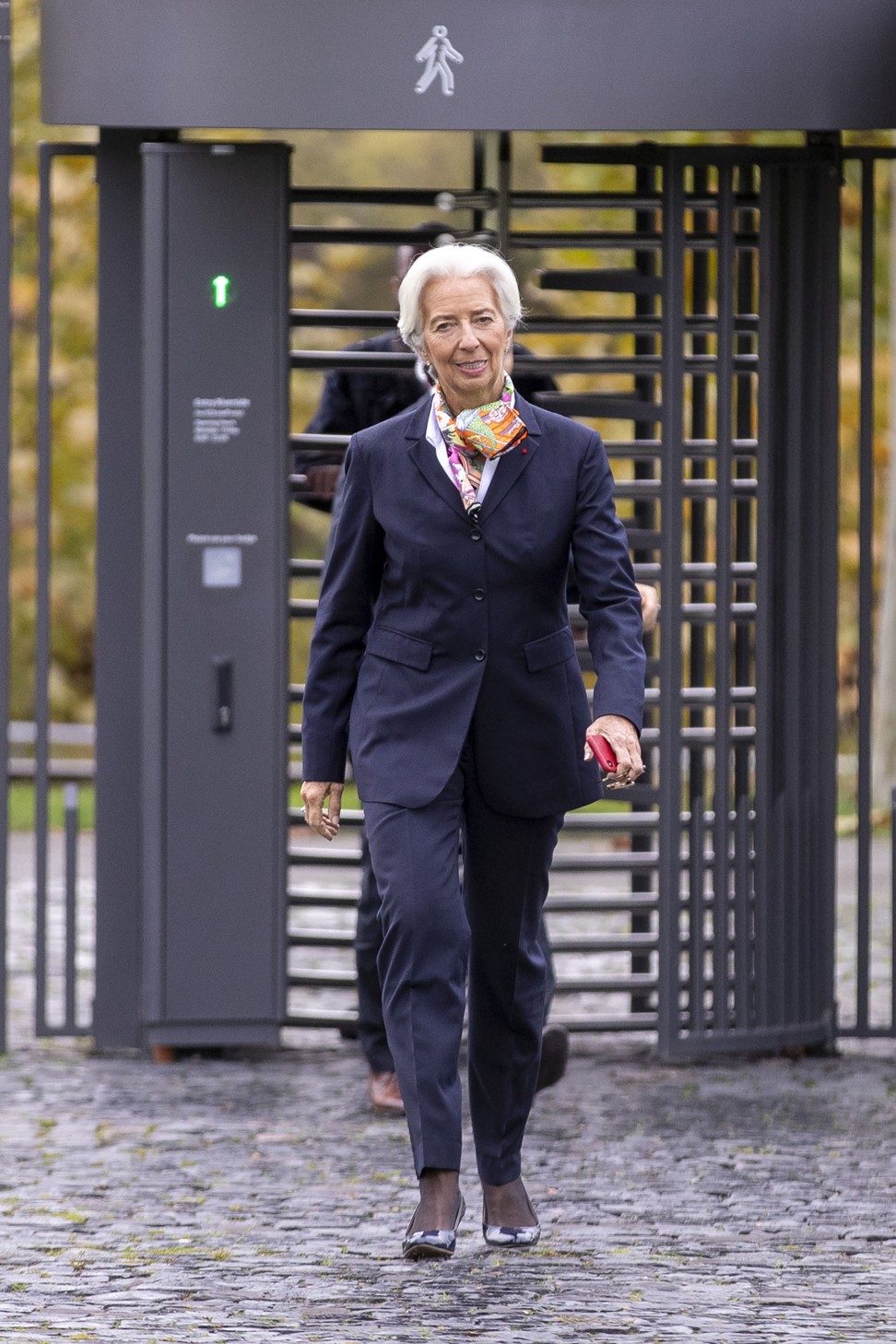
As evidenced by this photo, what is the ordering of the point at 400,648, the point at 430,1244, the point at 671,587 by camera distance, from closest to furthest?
1. the point at 430,1244
2. the point at 400,648
3. the point at 671,587

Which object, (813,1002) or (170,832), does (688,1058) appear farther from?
(170,832)

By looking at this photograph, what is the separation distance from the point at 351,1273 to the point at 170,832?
2560 millimetres

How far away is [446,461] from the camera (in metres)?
5.05

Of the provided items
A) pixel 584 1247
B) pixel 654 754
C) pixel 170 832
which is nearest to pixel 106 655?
pixel 170 832

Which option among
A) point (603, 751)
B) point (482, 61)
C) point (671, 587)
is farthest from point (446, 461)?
point (671, 587)

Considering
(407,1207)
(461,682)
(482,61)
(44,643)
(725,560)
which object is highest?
(482,61)

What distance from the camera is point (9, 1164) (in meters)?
6.05

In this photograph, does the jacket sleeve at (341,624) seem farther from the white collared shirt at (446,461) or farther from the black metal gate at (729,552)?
the black metal gate at (729,552)

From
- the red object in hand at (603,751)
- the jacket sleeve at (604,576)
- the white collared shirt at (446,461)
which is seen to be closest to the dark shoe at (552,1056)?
the jacket sleeve at (604,576)

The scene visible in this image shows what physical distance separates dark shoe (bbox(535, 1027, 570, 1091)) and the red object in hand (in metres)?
1.87

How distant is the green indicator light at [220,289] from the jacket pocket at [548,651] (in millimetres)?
2473

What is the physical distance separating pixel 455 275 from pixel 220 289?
2317 millimetres

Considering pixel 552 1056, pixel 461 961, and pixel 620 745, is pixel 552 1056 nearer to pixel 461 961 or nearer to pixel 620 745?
pixel 461 961

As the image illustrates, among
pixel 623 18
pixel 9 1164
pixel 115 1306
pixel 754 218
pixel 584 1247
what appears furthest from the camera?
pixel 754 218
